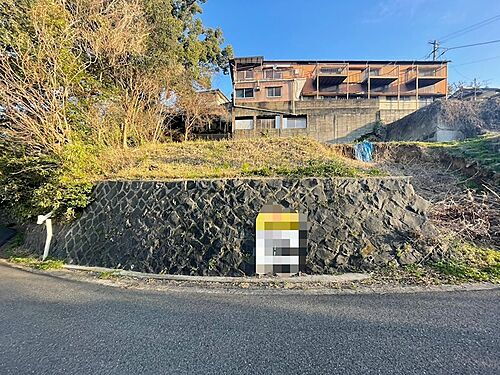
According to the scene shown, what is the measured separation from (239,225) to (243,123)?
52.7ft

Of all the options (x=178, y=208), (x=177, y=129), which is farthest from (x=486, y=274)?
(x=177, y=129)

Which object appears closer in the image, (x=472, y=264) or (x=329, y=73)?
(x=472, y=264)

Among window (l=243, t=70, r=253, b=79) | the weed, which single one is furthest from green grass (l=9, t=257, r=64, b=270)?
window (l=243, t=70, r=253, b=79)

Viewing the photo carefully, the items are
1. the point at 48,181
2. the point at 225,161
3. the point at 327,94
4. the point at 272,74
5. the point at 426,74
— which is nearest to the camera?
the point at 48,181

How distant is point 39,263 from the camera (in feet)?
17.0

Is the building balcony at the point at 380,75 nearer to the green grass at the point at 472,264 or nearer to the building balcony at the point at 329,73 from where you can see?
the building balcony at the point at 329,73

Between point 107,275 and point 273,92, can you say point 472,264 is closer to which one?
point 107,275

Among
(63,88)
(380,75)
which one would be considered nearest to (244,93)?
(380,75)

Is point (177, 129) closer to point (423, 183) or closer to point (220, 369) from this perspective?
point (423, 183)

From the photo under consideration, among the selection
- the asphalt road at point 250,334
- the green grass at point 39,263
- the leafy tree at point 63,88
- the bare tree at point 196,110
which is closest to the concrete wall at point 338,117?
the bare tree at point 196,110

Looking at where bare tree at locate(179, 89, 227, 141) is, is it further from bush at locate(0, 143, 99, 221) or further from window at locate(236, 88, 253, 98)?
bush at locate(0, 143, 99, 221)

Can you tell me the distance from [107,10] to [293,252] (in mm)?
9302

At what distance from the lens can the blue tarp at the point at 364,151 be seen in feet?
34.0

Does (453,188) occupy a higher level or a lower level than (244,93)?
lower
